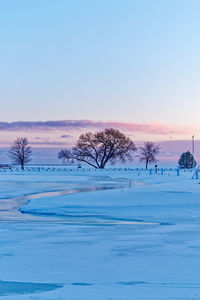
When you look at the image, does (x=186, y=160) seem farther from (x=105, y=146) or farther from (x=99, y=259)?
(x=99, y=259)

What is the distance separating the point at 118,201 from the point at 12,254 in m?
12.0

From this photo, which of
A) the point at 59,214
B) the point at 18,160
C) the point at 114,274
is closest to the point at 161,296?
the point at 114,274

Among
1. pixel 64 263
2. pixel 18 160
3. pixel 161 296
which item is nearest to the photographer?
pixel 161 296

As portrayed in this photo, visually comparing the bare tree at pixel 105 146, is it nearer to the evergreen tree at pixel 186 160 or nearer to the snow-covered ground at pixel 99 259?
the evergreen tree at pixel 186 160

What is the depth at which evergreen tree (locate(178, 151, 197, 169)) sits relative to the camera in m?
103

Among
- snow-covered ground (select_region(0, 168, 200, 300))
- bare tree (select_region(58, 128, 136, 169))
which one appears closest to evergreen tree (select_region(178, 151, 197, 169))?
bare tree (select_region(58, 128, 136, 169))

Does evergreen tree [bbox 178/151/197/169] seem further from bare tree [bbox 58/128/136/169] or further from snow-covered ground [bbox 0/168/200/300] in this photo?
snow-covered ground [bbox 0/168/200/300]

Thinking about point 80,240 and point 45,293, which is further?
point 80,240

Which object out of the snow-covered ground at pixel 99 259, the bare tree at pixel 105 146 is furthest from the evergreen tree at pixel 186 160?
the snow-covered ground at pixel 99 259

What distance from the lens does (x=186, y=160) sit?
104500 mm

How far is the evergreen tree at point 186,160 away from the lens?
10275cm

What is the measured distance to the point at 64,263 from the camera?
813 centimetres

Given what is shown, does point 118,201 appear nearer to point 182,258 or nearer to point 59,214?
point 59,214

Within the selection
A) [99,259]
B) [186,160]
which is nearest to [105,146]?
[186,160]
